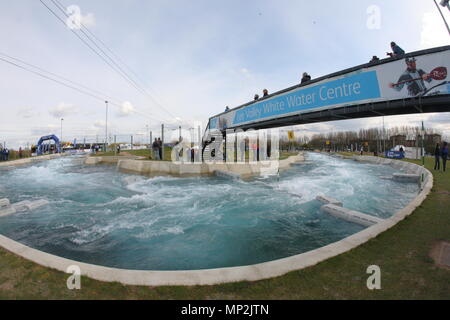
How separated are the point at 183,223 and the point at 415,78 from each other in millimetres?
8031

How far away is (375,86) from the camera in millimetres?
6445

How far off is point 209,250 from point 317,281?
10.00 ft

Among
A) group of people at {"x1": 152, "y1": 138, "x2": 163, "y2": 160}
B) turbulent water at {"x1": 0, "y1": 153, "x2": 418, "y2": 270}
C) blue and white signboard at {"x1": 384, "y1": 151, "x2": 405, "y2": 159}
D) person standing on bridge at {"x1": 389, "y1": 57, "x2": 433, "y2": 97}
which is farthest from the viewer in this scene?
blue and white signboard at {"x1": 384, "y1": 151, "x2": 405, "y2": 159}

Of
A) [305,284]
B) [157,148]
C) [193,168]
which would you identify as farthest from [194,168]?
[305,284]

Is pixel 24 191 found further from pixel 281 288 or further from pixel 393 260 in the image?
pixel 393 260

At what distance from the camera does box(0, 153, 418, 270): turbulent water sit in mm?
5246

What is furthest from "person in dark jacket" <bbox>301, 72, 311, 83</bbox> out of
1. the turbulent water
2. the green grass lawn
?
the green grass lawn

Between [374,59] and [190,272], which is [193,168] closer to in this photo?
[374,59]

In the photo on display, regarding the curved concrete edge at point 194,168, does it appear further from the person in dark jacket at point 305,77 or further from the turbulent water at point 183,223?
the person in dark jacket at point 305,77

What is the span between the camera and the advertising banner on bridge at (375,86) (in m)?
5.32

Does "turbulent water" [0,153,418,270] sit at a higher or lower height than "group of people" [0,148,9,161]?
lower

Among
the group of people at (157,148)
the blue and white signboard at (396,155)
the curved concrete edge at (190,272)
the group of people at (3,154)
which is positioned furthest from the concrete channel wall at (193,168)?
the blue and white signboard at (396,155)

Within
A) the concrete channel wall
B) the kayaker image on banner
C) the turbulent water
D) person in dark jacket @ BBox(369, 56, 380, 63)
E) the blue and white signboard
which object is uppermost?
person in dark jacket @ BBox(369, 56, 380, 63)

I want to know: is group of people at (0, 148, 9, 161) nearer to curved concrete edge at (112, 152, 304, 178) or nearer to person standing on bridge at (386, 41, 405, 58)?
curved concrete edge at (112, 152, 304, 178)
